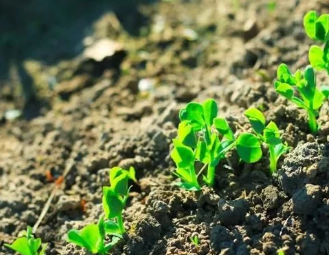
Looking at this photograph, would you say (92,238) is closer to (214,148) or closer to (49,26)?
(214,148)

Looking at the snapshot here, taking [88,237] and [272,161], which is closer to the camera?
[88,237]

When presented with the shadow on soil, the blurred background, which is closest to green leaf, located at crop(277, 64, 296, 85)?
the blurred background

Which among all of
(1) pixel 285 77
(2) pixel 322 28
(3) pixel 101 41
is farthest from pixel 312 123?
(3) pixel 101 41

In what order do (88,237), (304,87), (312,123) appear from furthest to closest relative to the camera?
(312,123) < (304,87) < (88,237)

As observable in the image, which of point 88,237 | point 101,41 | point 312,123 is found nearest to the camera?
point 88,237

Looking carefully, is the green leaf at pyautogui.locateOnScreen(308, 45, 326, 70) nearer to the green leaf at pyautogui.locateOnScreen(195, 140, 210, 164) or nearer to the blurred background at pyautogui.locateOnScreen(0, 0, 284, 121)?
the green leaf at pyautogui.locateOnScreen(195, 140, 210, 164)

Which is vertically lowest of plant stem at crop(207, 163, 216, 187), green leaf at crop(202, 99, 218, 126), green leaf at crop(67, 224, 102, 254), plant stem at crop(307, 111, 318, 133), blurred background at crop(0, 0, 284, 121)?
green leaf at crop(67, 224, 102, 254)
